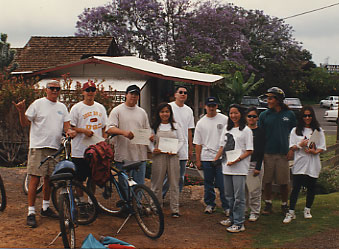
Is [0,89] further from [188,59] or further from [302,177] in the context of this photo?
[188,59]

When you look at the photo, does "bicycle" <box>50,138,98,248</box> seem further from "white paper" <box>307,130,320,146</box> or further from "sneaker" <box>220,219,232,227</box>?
"white paper" <box>307,130,320,146</box>

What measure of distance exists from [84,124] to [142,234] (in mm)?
1792

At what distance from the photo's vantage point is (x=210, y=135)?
7219 mm

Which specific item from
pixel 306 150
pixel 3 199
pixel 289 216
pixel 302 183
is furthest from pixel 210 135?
pixel 3 199

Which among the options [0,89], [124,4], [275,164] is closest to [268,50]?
[124,4]

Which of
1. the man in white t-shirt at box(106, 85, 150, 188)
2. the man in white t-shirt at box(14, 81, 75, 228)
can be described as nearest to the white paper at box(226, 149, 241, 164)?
the man in white t-shirt at box(106, 85, 150, 188)

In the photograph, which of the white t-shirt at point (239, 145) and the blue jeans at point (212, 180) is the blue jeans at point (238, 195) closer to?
the white t-shirt at point (239, 145)

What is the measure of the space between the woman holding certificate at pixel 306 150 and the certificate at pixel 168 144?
1.78 metres

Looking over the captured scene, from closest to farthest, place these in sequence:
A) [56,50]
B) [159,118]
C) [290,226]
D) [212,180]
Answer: [290,226]
[159,118]
[212,180]
[56,50]

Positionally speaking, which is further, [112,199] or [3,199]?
[3,199]

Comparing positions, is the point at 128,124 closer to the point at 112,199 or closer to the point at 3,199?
the point at 112,199

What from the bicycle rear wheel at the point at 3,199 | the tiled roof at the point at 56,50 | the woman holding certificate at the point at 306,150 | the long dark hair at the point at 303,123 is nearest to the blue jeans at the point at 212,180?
the woman holding certificate at the point at 306,150

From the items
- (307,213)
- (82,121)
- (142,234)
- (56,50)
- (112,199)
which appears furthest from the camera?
(56,50)

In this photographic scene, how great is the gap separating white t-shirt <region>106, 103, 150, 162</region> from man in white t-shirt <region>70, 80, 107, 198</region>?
219 millimetres
